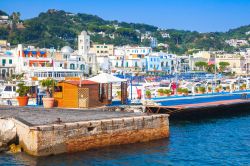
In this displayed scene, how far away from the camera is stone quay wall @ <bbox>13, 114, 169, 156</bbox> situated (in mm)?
23434

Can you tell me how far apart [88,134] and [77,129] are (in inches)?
36.6

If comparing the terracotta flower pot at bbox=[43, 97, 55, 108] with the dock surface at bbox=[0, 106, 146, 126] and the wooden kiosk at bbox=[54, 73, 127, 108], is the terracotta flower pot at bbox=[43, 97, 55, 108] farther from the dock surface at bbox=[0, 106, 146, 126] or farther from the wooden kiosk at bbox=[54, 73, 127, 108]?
the dock surface at bbox=[0, 106, 146, 126]

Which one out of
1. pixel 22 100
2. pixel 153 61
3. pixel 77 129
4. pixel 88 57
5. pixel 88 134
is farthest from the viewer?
pixel 153 61

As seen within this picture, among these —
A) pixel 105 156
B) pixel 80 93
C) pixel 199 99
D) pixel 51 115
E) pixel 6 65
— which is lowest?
pixel 105 156

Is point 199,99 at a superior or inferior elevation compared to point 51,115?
inferior

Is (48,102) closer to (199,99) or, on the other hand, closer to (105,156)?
(105,156)

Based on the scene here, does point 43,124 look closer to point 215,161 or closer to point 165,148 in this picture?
point 165,148

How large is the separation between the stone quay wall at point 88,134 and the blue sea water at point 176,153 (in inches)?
18.5

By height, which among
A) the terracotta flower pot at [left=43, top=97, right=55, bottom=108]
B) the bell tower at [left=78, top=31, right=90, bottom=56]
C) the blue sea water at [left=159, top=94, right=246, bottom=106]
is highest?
the bell tower at [left=78, top=31, right=90, bottom=56]

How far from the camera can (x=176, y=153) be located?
1027 inches

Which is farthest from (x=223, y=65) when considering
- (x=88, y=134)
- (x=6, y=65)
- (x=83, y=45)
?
(x=88, y=134)

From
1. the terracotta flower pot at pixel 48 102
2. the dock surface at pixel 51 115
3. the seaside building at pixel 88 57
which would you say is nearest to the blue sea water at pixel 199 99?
the dock surface at pixel 51 115

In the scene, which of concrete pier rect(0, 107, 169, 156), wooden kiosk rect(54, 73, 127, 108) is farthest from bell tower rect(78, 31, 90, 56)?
concrete pier rect(0, 107, 169, 156)

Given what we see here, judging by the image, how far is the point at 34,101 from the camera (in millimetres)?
37312
